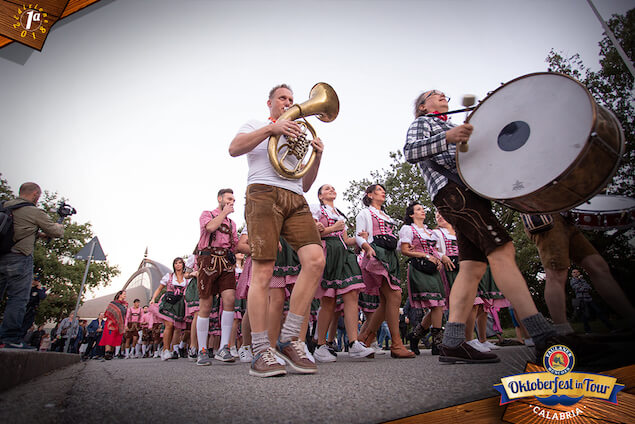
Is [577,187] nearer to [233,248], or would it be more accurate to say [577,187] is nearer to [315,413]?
[315,413]

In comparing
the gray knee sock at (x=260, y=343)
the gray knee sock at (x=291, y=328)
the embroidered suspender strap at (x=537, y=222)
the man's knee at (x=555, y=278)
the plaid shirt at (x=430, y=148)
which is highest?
the plaid shirt at (x=430, y=148)

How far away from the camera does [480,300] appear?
12.3 ft

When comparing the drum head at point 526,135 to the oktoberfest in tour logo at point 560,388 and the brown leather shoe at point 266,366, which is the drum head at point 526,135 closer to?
the oktoberfest in tour logo at point 560,388

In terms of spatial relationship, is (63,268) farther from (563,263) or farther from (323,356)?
(563,263)

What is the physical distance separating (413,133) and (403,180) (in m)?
2.91

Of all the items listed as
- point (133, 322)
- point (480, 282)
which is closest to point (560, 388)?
point (480, 282)

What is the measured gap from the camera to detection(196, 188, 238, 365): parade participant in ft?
12.7

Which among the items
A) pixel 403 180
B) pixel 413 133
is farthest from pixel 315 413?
pixel 403 180

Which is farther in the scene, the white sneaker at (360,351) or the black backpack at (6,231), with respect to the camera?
the white sneaker at (360,351)

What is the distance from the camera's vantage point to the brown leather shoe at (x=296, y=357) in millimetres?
1878

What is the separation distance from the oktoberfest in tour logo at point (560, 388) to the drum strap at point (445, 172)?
3.59 feet

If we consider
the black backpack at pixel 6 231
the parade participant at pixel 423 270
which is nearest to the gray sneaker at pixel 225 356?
the parade participant at pixel 423 270

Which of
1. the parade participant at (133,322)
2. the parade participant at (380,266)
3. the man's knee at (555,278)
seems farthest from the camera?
the parade participant at (133,322)

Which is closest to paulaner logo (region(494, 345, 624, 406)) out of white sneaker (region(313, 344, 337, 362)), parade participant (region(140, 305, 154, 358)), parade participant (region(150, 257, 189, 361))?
white sneaker (region(313, 344, 337, 362))
